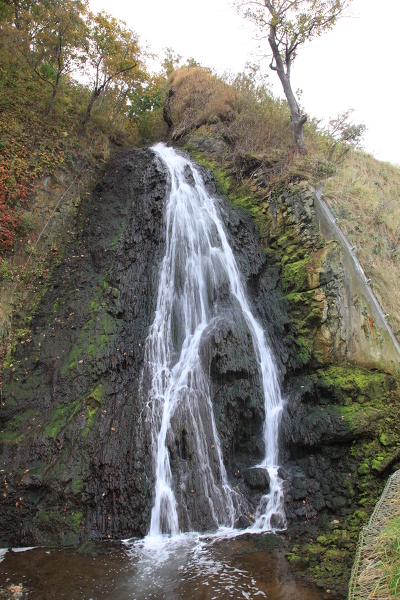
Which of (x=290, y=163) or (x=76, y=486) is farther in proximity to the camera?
(x=290, y=163)

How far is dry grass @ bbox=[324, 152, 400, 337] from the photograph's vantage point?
841 cm

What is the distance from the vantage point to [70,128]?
1300 cm

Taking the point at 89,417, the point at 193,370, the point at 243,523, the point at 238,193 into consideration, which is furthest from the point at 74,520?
the point at 238,193

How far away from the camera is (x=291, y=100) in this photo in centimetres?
1259

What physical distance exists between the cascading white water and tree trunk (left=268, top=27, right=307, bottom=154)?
3591 millimetres

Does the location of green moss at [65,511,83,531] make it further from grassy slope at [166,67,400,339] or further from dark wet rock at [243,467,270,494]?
grassy slope at [166,67,400,339]

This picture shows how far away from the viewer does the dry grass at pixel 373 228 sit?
841cm

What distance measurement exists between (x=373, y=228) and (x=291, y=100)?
5.74 meters

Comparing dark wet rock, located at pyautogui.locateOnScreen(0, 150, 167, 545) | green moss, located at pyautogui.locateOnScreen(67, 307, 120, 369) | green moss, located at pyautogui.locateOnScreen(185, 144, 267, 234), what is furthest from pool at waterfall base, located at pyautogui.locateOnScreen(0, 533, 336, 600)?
green moss, located at pyautogui.locateOnScreen(185, 144, 267, 234)

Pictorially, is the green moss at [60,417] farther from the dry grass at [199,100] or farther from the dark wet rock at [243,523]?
the dry grass at [199,100]

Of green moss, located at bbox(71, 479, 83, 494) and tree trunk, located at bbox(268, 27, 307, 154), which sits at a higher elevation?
tree trunk, located at bbox(268, 27, 307, 154)

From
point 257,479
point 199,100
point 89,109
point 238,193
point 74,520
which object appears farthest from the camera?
point 199,100

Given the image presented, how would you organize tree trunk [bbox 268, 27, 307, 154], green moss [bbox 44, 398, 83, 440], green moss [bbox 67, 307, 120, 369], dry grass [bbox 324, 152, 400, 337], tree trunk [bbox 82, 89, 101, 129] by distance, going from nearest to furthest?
1. green moss [bbox 44, 398, 83, 440]
2. green moss [bbox 67, 307, 120, 369]
3. dry grass [bbox 324, 152, 400, 337]
4. tree trunk [bbox 268, 27, 307, 154]
5. tree trunk [bbox 82, 89, 101, 129]

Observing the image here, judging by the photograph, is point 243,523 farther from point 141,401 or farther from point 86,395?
point 86,395
